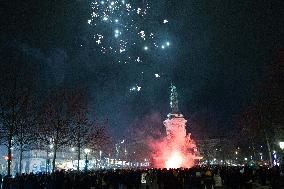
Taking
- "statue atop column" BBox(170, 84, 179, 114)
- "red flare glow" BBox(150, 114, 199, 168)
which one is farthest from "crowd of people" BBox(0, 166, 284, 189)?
"statue atop column" BBox(170, 84, 179, 114)

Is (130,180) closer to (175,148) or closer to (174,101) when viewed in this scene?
(175,148)

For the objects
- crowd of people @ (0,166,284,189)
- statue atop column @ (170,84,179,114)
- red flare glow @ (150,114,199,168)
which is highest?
statue atop column @ (170,84,179,114)

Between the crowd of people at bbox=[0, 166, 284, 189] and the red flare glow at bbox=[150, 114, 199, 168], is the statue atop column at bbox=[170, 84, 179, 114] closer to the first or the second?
the red flare glow at bbox=[150, 114, 199, 168]

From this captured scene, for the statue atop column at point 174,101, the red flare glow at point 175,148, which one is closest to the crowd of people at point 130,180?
the red flare glow at point 175,148

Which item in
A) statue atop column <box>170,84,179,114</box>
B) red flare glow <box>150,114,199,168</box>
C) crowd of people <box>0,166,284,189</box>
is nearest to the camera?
crowd of people <box>0,166,284,189</box>

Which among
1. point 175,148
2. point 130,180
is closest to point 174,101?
point 175,148

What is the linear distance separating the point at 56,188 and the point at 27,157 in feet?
272

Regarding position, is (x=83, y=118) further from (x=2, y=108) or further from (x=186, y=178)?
(x=186, y=178)

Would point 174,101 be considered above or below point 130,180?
above

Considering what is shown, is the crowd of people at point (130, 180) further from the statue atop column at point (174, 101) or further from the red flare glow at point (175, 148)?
the statue atop column at point (174, 101)

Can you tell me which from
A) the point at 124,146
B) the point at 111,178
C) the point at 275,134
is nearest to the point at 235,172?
the point at 111,178

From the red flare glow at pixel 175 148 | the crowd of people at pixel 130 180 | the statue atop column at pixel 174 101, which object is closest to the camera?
the crowd of people at pixel 130 180

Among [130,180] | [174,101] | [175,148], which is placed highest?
[174,101]

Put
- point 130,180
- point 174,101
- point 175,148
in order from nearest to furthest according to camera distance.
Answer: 1. point 130,180
2. point 175,148
3. point 174,101
